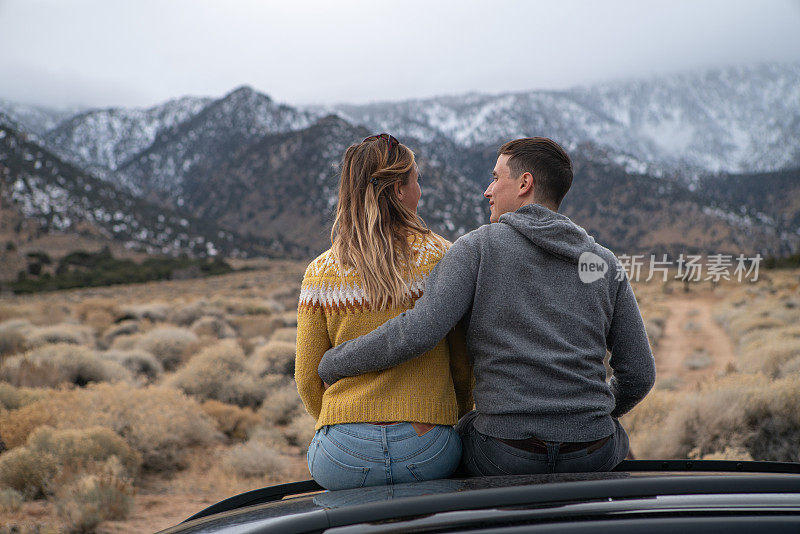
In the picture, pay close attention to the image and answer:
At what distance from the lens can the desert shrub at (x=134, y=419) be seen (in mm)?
6988

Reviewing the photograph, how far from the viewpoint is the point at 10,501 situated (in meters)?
5.48

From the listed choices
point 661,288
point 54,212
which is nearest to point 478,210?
point 54,212

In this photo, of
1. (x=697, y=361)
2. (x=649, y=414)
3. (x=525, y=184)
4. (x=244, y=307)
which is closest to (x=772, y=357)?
(x=697, y=361)

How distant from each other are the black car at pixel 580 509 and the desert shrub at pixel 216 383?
8.38m

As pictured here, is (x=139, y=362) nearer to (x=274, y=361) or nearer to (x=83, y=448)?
(x=274, y=361)

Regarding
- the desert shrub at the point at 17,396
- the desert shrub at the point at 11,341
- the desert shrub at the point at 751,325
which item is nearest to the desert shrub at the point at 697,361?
the desert shrub at the point at 751,325

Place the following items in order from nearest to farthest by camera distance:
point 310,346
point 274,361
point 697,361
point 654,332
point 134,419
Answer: point 310,346, point 134,419, point 274,361, point 697,361, point 654,332

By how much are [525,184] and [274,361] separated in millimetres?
9379

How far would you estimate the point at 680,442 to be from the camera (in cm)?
682

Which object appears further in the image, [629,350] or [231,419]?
[231,419]

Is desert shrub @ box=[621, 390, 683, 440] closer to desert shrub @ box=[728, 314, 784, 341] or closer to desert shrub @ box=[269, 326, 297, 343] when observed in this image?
desert shrub @ box=[269, 326, 297, 343]

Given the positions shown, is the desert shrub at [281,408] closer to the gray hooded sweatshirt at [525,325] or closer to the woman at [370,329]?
the woman at [370,329]

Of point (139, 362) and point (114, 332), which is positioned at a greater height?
point (139, 362)

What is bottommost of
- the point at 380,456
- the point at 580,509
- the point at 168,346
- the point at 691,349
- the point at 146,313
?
the point at 146,313
